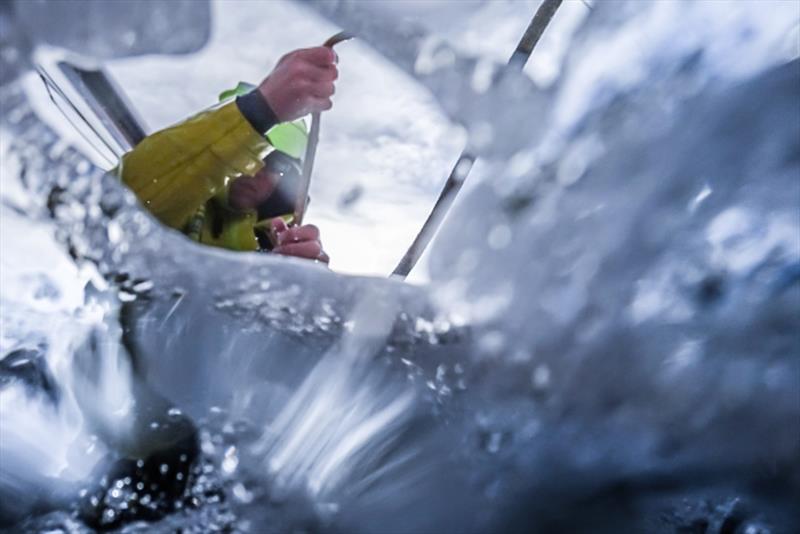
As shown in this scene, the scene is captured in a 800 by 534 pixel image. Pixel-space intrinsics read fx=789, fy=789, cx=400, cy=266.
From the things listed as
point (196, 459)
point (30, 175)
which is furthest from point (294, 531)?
point (30, 175)

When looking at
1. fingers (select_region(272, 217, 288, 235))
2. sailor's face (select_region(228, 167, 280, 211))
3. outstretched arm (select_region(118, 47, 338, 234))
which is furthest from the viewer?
sailor's face (select_region(228, 167, 280, 211))

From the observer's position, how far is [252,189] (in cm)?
143

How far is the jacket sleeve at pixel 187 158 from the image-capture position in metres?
1.05

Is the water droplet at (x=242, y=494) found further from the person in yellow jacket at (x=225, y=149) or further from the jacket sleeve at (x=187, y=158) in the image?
the jacket sleeve at (x=187, y=158)

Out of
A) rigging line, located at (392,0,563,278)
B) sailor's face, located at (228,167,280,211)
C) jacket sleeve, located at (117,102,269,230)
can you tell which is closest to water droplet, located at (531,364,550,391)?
rigging line, located at (392,0,563,278)

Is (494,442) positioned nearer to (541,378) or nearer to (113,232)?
(541,378)

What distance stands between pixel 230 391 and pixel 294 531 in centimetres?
14

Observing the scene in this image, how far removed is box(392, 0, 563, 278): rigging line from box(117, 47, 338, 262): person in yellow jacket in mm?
235

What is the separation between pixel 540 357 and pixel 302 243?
19.0 inches

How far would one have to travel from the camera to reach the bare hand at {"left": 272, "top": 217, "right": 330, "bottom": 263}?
1004 millimetres

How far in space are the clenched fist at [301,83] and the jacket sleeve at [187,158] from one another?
0.07 m

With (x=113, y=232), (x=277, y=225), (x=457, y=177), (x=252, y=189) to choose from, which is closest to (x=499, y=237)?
(x=457, y=177)

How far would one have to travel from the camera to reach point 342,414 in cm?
66

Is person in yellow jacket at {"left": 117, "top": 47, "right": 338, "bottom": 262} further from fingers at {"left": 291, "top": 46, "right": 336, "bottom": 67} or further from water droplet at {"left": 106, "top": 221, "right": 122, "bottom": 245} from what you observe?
water droplet at {"left": 106, "top": 221, "right": 122, "bottom": 245}
